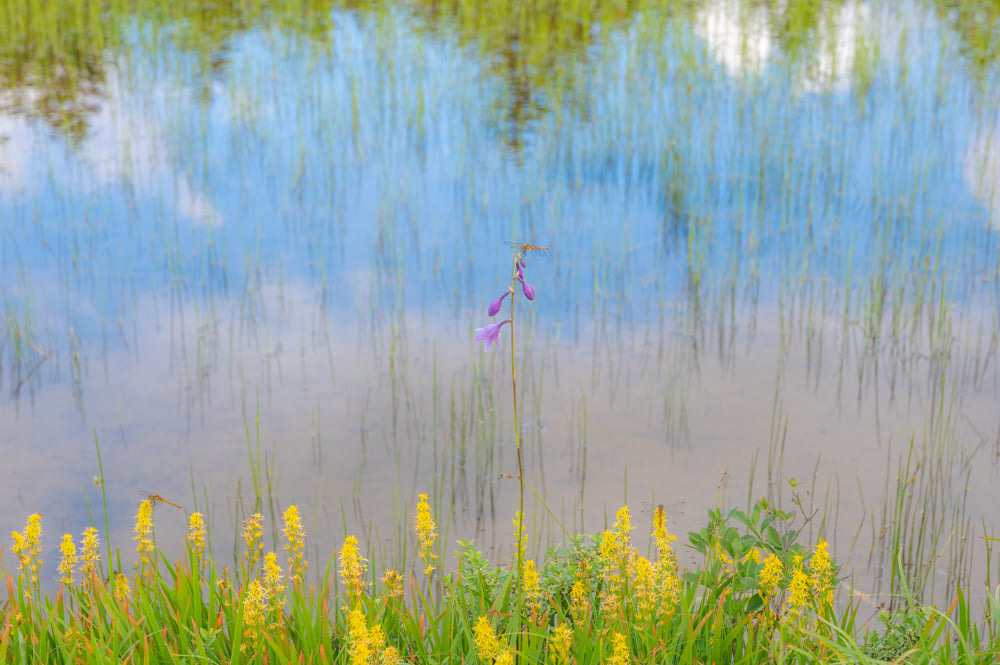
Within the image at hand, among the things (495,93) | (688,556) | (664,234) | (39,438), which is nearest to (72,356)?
(39,438)

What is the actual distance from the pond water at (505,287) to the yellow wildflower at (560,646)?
115 centimetres

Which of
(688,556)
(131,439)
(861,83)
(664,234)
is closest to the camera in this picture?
(688,556)

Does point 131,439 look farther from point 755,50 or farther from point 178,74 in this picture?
point 755,50

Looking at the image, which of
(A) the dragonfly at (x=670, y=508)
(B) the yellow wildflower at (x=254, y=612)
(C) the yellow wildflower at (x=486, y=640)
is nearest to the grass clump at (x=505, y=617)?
(B) the yellow wildflower at (x=254, y=612)

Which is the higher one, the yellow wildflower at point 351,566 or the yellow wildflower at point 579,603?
the yellow wildflower at point 351,566

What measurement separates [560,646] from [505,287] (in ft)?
12.8

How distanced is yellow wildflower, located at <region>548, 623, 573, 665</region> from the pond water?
115cm

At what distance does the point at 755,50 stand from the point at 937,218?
4420 millimetres

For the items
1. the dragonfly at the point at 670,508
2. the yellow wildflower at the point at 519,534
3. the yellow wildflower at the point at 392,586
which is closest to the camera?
the yellow wildflower at the point at 519,534

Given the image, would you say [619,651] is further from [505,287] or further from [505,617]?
[505,287]

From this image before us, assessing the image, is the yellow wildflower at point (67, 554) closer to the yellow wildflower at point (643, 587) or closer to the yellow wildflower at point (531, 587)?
the yellow wildflower at point (531, 587)

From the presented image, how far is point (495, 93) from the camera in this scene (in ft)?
30.5

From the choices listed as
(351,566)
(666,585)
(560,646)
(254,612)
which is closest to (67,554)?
(254,612)

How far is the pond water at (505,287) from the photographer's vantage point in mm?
3834
